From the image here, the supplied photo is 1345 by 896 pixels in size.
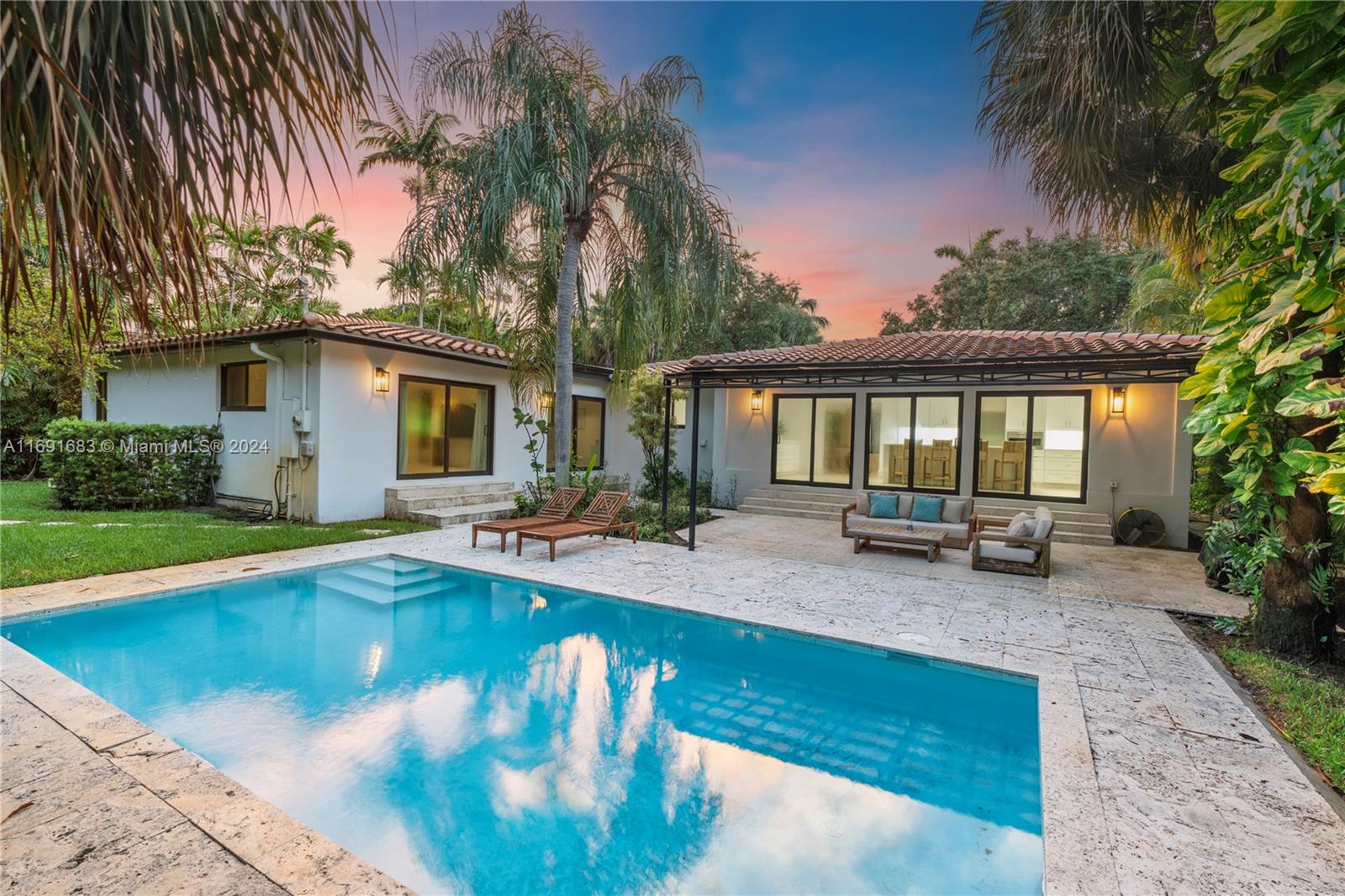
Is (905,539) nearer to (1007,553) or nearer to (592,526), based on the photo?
(1007,553)

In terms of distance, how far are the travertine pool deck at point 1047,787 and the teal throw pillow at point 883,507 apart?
4.40m

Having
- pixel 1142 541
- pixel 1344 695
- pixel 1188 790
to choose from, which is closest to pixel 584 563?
pixel 1188 790

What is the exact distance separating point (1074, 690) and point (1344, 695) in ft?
6.30

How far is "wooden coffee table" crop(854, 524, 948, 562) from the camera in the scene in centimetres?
941

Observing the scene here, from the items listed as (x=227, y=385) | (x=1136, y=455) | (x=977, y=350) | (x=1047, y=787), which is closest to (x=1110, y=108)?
(x=977, y=350)

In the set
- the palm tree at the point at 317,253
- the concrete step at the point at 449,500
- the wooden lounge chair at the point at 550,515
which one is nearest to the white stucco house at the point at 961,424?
the wooden lounge chair at the point at 550,515

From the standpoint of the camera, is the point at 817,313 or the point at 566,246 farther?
the point at 817,313

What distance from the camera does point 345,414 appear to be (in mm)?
10906

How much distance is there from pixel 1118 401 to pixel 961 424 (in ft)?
9.17

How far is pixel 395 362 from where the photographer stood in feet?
38.7

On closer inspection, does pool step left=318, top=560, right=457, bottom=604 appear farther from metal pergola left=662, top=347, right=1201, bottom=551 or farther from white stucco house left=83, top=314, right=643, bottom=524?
metal pergola left=662, top=347, right=1201, bottom=551

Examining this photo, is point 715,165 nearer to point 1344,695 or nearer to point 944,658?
point 944,658

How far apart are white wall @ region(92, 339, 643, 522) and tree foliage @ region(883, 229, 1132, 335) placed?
17848 mm

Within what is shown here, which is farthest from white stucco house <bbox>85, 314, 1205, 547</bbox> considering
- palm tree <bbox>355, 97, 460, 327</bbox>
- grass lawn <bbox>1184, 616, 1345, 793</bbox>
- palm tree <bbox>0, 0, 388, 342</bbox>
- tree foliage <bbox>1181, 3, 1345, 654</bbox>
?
palm tree <bbox>0, 0, 388, 342</bbox>
